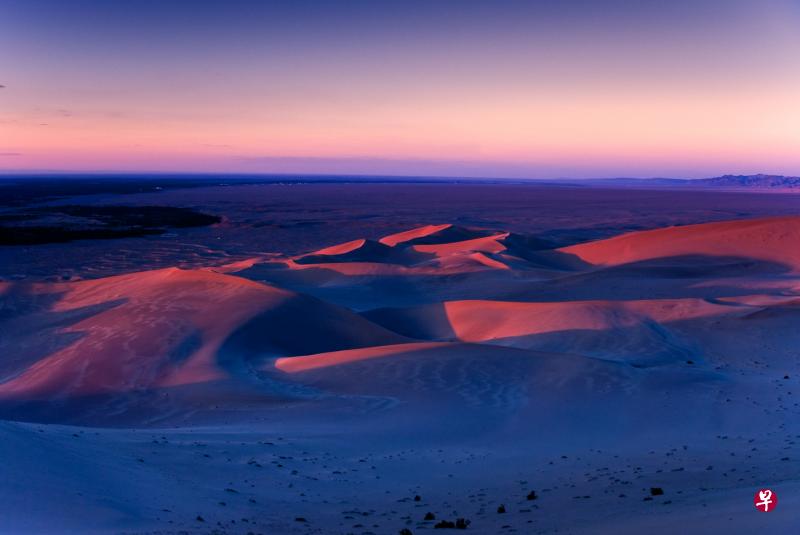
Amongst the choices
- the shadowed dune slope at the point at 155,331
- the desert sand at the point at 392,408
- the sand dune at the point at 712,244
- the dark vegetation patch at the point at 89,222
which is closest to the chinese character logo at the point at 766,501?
the desert sand at the point at 392,408

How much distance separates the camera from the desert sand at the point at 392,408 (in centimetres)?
647

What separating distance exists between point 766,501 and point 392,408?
6414 millimetres

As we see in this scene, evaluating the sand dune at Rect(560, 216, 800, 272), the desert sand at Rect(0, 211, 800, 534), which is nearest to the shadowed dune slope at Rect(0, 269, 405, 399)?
→ the desert sand at Rect(0, 211, 800, 534)

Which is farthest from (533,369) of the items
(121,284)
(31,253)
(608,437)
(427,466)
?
(31,253)

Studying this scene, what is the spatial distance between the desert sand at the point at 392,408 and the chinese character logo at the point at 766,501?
0.35ft

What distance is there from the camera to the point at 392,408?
11.0 meters

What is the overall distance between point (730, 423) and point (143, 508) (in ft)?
24.8

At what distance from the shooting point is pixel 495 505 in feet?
22.5

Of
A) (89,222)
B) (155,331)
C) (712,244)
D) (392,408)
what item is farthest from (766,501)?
(89,222)

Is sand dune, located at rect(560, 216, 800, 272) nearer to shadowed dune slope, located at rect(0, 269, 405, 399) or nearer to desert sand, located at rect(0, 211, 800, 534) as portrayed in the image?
desert sand, located at rect(0, 211, 800, 534)

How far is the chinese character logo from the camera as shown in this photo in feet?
17.0

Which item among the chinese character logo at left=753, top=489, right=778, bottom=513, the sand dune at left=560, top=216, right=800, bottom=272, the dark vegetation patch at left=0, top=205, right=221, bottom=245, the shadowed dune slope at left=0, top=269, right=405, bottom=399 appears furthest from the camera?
the dark vegetation patch at left=0, top=205, right=221, bottom=245

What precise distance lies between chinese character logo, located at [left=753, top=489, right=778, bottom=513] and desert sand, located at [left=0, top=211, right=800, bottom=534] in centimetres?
11

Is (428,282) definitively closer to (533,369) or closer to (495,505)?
(533,369)
